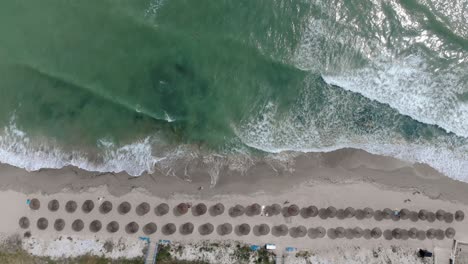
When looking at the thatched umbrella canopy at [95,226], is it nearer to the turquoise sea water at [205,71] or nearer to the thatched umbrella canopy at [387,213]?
the turquoise sea water at [205,71]

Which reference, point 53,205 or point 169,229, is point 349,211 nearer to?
point 169,229

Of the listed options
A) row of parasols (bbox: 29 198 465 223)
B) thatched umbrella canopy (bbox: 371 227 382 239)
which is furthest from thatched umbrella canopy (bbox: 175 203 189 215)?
thatched umbrella canopy (bbox: 371 227 382 239)

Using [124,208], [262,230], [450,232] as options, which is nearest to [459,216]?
[450,232]

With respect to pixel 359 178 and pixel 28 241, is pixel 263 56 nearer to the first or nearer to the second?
pixel 359 178

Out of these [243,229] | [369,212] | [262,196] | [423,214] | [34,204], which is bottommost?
[243,229]

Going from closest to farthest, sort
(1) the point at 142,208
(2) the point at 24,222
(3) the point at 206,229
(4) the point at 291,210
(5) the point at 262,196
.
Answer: (2) the point at 24,222, (1) the point at 142,208, (3) the point at 206,229, (4) the point at 291,210, (5) the point at 262,196

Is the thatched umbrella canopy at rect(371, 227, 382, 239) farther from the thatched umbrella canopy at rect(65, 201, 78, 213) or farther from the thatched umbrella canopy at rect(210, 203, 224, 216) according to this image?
the thatched umbrella canopy at rect(65, 201, 78, 213)

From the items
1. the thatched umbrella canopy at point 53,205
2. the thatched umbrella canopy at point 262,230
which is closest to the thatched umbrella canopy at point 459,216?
the thatched umbrella canopy at point 262,230

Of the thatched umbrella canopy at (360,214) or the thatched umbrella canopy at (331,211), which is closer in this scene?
the thatched umbrella canopy at (331,211)
